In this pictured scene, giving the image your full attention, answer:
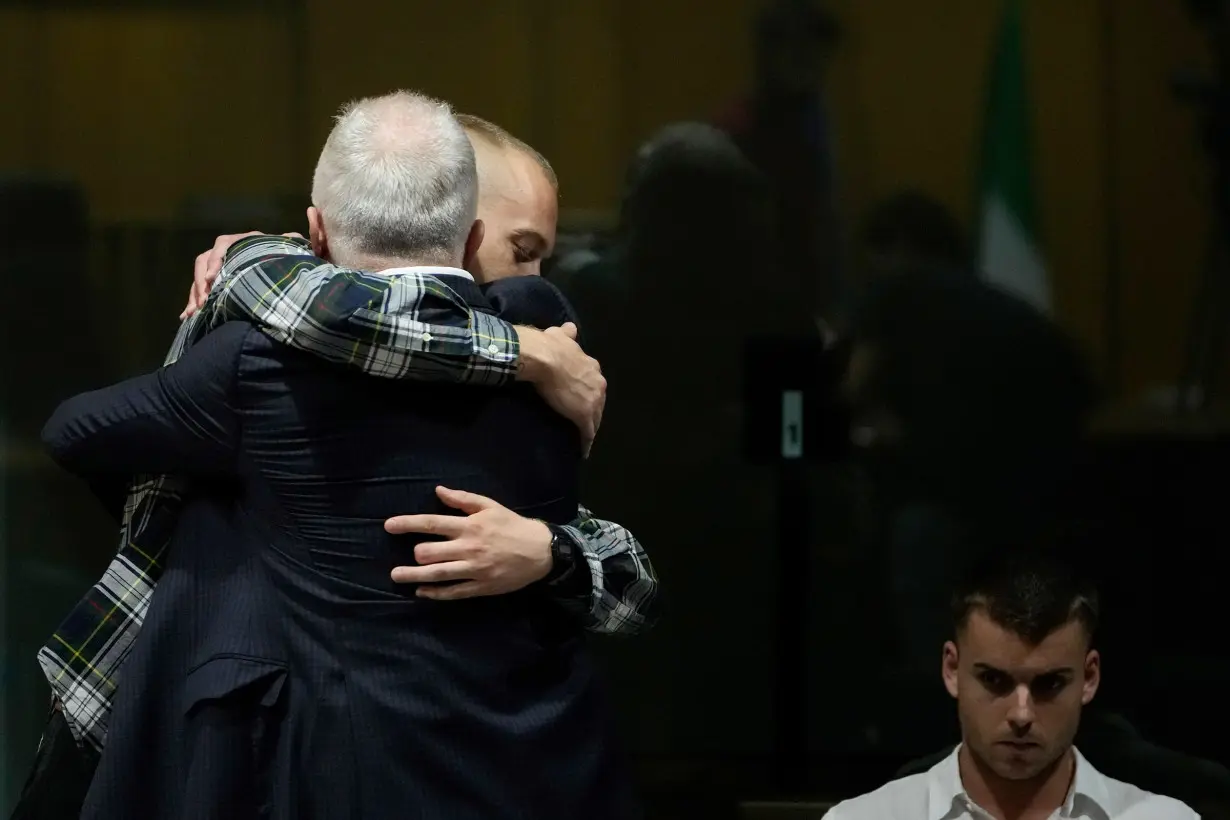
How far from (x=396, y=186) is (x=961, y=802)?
135 cm

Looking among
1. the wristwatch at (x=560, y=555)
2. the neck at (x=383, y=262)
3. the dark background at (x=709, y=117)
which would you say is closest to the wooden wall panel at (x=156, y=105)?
the dark background at (x=709, y=117)

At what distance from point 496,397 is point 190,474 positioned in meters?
0.35

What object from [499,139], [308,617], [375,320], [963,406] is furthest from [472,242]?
[963,406]

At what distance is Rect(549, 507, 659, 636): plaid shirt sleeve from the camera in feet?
5.84

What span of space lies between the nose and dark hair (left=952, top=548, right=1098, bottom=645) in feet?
0.30

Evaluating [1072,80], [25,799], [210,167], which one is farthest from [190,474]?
[1072,80]

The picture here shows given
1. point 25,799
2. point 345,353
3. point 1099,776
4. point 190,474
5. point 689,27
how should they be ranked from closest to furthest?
point 345,353
point 190,474
point 25,799
point 1099,776
point 689,27

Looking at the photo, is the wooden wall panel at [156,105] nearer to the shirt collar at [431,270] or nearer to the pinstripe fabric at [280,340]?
the pinstripe fabric at [280,340]

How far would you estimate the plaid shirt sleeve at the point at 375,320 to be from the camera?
158 cm

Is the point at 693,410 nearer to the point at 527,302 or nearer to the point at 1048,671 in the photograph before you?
the point at 1048,671

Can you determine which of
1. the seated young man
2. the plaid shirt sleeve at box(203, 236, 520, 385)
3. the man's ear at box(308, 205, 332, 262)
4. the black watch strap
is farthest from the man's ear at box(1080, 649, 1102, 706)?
the man's ear at box(308, 205, 332, 262)

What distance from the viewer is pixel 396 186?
1.65m

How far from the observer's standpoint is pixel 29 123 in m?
2.92

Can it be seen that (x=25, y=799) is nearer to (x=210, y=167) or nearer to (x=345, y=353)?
(x=345, y=353)
